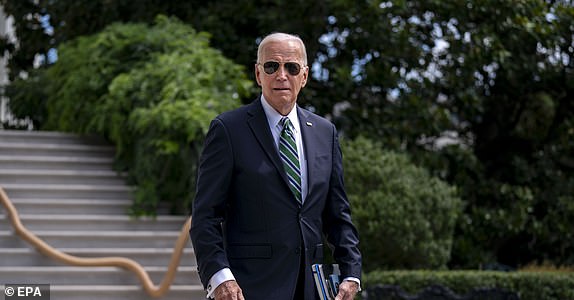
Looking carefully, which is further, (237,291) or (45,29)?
(45,29)

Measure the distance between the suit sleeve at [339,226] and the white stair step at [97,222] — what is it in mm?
6088

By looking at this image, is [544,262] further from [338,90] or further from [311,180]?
[311,180]

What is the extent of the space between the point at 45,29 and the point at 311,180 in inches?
536

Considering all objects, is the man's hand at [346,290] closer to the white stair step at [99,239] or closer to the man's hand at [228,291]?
the man's hand at [228,291]

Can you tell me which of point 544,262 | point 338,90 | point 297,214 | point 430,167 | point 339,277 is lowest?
point 544,262

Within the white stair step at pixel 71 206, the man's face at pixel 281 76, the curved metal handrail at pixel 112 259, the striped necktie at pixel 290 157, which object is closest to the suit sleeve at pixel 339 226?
the striped necktie at pixel 290 157

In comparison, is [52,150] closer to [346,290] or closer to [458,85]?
[458,85]

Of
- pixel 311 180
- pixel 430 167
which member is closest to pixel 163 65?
pixel 430 167

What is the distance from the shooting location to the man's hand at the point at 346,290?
353 centimetres

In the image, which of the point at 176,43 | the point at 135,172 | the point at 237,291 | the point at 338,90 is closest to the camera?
the point at 237,291

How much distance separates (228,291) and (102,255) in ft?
Result: 19.4

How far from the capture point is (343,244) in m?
3.66

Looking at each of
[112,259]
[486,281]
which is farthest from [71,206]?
[486,281]

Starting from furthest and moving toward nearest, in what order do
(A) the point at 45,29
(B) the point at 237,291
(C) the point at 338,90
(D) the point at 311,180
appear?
(A) the point at 45,29 < (C) the point at 338,90 < (D) the point at 311,180 < (B) the point at 237,291
